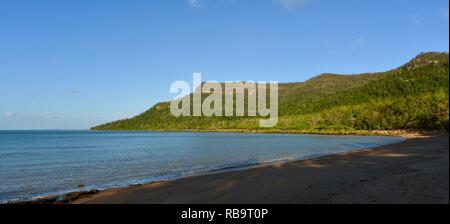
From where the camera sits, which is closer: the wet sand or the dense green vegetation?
the wet sand

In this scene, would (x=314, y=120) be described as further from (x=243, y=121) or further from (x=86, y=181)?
(x=86, y=181)

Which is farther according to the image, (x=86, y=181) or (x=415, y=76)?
(x=415, y=76)

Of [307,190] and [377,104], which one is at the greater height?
[377,104]

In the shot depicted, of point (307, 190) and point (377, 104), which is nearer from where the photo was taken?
point (307, 190)

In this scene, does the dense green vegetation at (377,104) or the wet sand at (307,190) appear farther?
the dense green vegetation at (377,104)

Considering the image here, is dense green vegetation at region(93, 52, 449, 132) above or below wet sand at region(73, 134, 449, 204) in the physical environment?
above

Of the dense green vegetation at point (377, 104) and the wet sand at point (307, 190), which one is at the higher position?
the dense green vegetation at point (377, 104)

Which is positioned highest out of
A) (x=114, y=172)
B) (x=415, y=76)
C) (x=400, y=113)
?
(x=415, y=76)

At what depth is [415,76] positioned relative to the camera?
372 ft
